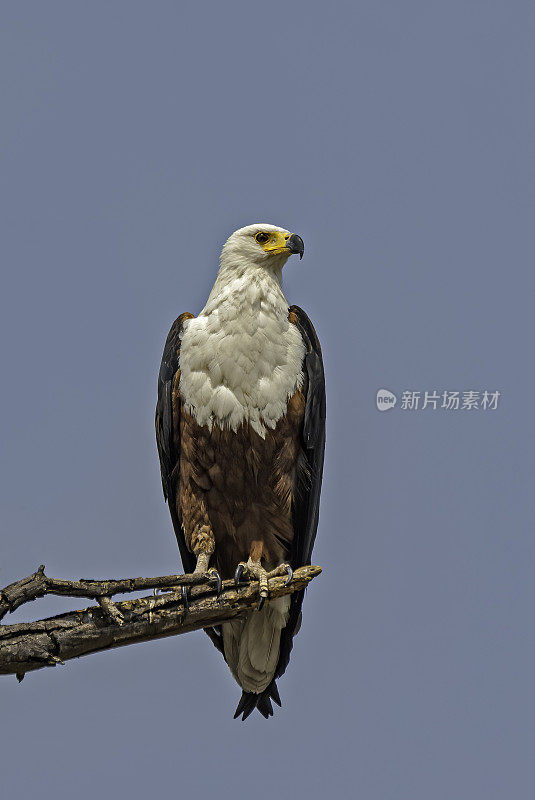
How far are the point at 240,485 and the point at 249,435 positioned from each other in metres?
0.35

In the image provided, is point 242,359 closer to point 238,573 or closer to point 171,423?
point 171,423

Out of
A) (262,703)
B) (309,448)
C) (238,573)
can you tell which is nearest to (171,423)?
(309,448)

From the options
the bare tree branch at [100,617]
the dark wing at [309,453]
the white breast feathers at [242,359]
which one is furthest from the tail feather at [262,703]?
the white breast feathers at [242,359]

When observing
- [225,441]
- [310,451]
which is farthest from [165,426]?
[310,451]

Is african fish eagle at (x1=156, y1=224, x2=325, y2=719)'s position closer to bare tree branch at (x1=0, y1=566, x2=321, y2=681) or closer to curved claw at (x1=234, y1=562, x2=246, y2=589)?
curved claw at (x1=234, y1=562, x2=246, y2=589)

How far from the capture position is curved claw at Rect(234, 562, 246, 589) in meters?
6.06

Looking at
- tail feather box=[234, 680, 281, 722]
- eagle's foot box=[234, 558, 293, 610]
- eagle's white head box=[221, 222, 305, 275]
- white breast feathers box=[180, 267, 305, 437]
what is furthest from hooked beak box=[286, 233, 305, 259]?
tail feather box=[234, 680, 281, 722]

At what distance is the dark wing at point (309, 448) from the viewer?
656 cm

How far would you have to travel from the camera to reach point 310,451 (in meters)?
6.62

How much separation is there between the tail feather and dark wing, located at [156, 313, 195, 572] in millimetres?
1011

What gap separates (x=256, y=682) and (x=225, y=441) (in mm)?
1826

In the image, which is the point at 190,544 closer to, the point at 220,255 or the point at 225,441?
the point at 225,441

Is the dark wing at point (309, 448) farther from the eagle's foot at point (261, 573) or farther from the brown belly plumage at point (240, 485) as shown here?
the eagle's foot at point (261, 573)

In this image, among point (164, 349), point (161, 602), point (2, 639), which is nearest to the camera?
point (2, 639)
